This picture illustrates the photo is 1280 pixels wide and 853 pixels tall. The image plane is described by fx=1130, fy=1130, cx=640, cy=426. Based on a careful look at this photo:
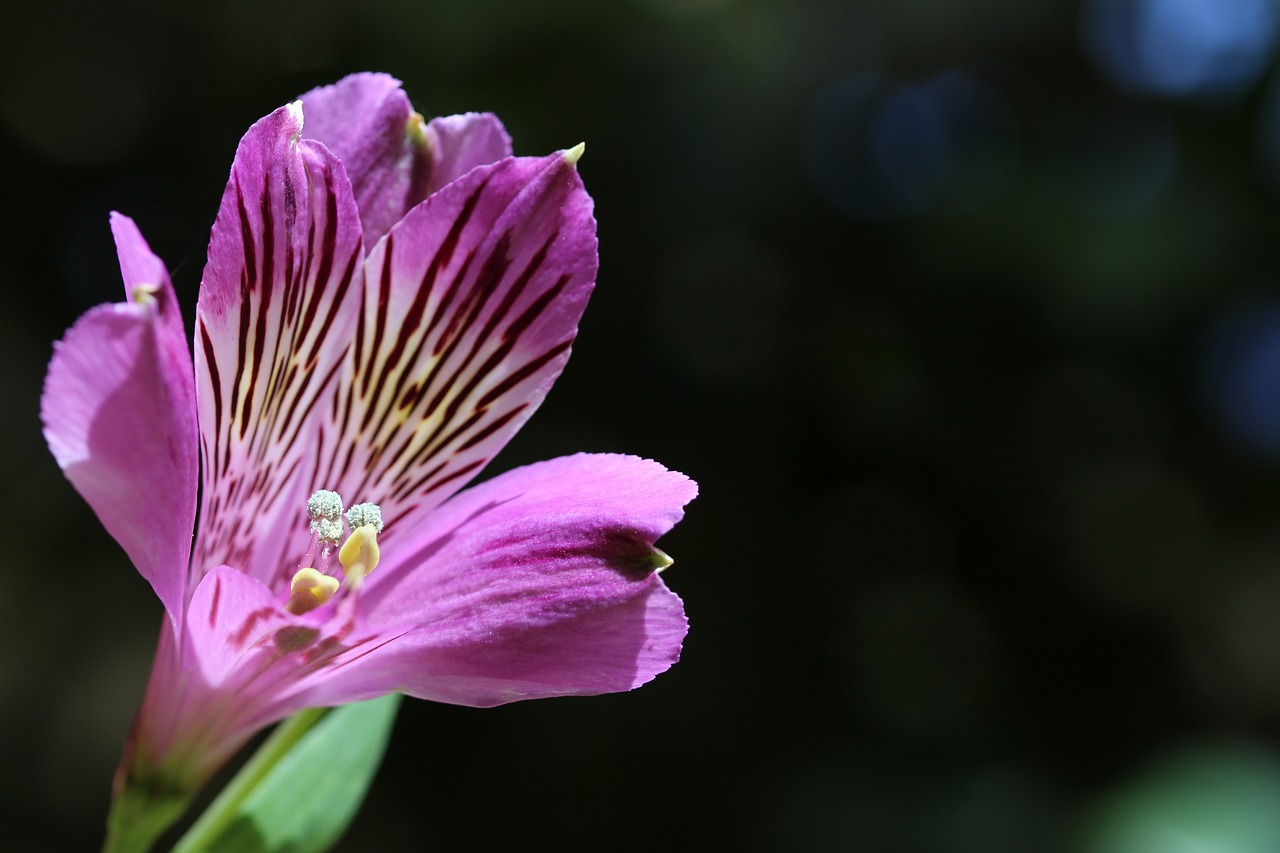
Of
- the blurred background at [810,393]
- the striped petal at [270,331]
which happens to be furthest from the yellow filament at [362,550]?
the blurred background at [810,393]

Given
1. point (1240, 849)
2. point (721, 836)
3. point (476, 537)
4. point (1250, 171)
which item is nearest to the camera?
point (476, 537)

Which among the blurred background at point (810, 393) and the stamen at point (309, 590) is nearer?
the stamen at point (309, 590)

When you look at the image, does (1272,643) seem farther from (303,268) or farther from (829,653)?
(303,268)

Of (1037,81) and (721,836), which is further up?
(1037,81)

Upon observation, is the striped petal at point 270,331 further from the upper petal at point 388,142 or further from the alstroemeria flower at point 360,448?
the upper petal at point 388,142

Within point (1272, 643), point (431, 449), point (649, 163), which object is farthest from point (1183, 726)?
point (431, 449)

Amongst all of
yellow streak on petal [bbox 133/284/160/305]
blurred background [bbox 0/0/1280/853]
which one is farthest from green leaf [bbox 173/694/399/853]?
blurred background [bbox 0/0/1280/853]

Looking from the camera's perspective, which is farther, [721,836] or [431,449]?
[721,836]

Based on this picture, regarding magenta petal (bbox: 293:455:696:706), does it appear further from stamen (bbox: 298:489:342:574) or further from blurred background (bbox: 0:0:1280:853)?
blurred background (bbox: 0:0:1280:853)
